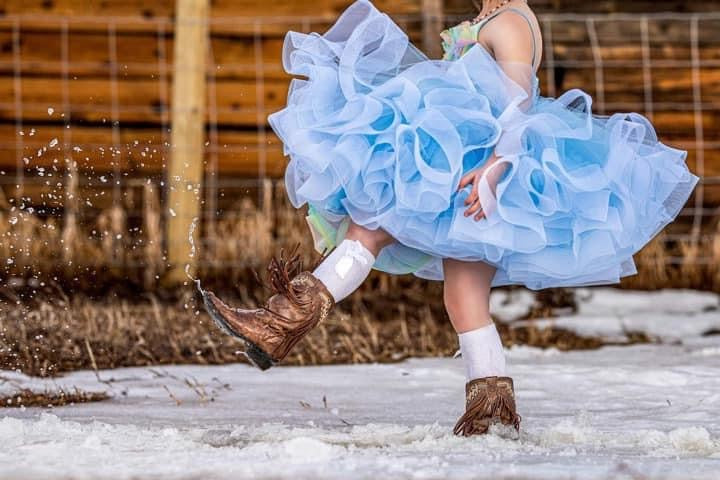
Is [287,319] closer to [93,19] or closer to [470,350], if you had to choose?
[470,350]

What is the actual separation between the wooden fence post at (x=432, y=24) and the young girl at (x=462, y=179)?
4.02 meters

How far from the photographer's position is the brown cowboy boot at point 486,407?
3.02m

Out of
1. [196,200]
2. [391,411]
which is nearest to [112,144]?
[196,200]

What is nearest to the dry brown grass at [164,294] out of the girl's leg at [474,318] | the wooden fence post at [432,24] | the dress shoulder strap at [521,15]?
the wooden fence post at [432,24]

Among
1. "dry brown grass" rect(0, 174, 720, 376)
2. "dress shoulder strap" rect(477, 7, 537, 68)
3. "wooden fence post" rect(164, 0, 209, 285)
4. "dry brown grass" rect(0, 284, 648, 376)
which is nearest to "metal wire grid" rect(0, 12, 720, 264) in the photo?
"dry brown grass" rect(0, 174, 720, 376)

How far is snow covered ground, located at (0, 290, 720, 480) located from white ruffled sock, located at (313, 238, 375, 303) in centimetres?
33

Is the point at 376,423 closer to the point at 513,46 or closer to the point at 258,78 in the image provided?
the point at 513,46

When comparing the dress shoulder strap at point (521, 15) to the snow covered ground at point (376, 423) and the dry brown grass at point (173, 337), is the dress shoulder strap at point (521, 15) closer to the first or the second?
the snow covered ground at point (376, 423)

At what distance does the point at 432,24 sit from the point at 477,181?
440 cm

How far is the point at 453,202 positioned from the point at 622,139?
445 millimetres

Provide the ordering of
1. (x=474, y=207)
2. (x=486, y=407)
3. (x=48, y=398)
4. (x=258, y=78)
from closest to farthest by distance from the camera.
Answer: (x=474, y=207) → (x=486, y=407) → (x=48, y=398) → (x=258, y=78)

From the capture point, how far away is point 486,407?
304 centimetres

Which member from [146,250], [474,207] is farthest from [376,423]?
[146,250]

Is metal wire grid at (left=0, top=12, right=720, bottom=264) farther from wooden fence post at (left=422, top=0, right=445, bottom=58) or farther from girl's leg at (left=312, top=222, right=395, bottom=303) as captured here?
girl's leg at (left=312, top=222, right=395, bottom=303)
